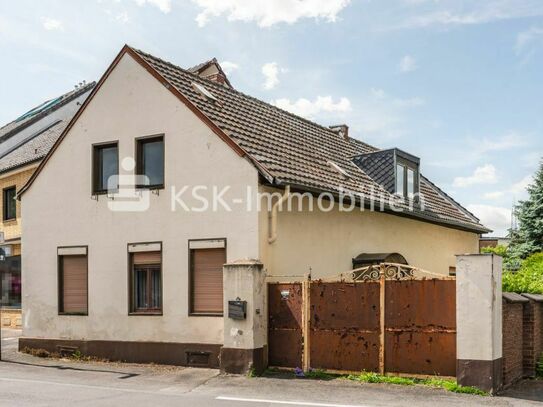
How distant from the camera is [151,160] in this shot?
1591 centimetres

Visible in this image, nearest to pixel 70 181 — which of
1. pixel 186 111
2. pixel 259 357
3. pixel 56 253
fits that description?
pixel 56 253

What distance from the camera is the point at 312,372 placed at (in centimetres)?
1286

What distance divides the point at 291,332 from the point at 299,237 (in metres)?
2.67

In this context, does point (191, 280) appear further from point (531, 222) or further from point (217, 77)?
point (531, 222)

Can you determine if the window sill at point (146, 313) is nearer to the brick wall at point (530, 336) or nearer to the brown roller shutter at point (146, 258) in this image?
the brown roller shutter at point (146, 258)

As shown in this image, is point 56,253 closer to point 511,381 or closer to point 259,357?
point 259,357

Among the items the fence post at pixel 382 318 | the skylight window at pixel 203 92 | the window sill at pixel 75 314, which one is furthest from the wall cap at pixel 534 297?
the window sill at pixel 75 314

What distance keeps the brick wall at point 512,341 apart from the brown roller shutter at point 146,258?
7.66m

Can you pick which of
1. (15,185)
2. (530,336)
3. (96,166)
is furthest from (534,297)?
(15,185)

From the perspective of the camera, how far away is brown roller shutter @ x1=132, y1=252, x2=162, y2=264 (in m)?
15.4

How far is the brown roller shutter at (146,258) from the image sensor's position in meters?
15.4

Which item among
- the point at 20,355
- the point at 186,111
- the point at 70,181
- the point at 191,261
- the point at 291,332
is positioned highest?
the point at 186,111

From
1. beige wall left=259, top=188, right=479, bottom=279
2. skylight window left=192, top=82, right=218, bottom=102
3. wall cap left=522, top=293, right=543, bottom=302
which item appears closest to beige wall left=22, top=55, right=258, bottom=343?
beige wall left=259, top=188, right=479, bottom=279

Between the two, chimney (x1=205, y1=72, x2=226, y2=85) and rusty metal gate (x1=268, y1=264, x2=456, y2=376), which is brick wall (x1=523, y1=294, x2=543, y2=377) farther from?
chimney (x1=205, y1=72, x2=226, y2=85)
